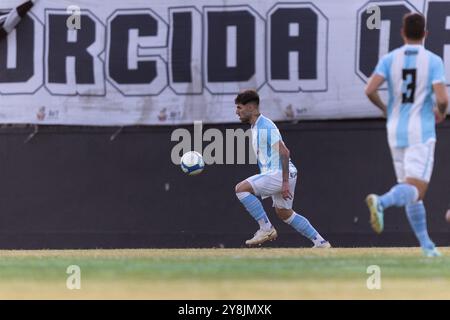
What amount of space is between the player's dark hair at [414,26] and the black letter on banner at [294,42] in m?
5.50

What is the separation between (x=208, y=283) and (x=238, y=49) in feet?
24.4

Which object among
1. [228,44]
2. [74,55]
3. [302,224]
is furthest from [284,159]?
[74,55]

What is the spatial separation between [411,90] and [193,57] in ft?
19.6

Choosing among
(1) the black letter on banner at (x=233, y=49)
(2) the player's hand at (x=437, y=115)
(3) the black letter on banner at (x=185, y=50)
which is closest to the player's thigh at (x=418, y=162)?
(2) the player's hand at (x=437, y=115)

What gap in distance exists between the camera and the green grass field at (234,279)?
305 inches

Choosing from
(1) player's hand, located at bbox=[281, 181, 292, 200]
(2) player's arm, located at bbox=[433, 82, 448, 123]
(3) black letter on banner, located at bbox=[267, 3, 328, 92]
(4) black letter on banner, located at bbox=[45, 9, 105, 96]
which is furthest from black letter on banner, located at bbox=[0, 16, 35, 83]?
(2) player's arm, located at bbox=[433, 82, 448, 123]

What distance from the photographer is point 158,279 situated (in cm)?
867

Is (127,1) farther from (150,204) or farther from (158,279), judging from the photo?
(158,279)

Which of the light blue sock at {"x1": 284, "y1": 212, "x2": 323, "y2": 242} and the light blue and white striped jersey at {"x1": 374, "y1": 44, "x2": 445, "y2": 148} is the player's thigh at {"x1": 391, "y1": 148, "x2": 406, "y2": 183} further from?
the light blue sock at {"x1": 284, "y1": 212, "x2": 323, "y2": 242}

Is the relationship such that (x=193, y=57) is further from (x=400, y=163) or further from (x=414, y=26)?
(x=414, y=26)

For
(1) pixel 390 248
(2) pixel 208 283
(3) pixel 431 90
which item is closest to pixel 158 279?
(2) pixel 208 283

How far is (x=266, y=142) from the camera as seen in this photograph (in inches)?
514

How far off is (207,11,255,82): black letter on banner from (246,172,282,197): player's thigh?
7.94 ft

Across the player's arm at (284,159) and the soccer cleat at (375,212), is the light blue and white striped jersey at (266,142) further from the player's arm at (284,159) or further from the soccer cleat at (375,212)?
the soccer cleat at (375,212)
